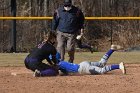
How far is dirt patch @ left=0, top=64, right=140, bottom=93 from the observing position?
31.1ft

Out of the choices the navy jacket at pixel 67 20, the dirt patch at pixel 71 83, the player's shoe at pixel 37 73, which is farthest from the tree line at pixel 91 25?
the dirt patch at pixel 71 83

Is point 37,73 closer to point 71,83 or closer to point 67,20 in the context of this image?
point 71,83

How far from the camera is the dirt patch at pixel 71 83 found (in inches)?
373

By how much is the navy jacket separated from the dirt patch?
80.7 inches

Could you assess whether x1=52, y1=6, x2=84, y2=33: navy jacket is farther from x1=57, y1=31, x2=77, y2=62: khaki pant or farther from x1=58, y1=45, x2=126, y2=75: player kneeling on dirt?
x1=58, y1=45, x2=126, y2=75: player kneeling on dirt

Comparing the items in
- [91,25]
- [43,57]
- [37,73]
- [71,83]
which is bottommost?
[91,25]

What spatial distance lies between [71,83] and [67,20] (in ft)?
11.9

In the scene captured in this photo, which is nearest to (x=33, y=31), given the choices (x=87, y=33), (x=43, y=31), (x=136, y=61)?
(x=43, y=31)

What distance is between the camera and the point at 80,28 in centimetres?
1400

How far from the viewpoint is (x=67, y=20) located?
13.7 meters

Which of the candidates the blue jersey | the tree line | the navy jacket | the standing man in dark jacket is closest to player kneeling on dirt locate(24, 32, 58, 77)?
the blue jersey

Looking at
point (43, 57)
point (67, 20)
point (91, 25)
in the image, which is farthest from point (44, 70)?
point (91, 25)

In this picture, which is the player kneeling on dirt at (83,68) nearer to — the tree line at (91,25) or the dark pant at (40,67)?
the dark pant at (40,67)

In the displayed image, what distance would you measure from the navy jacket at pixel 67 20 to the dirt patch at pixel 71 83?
205 cm
